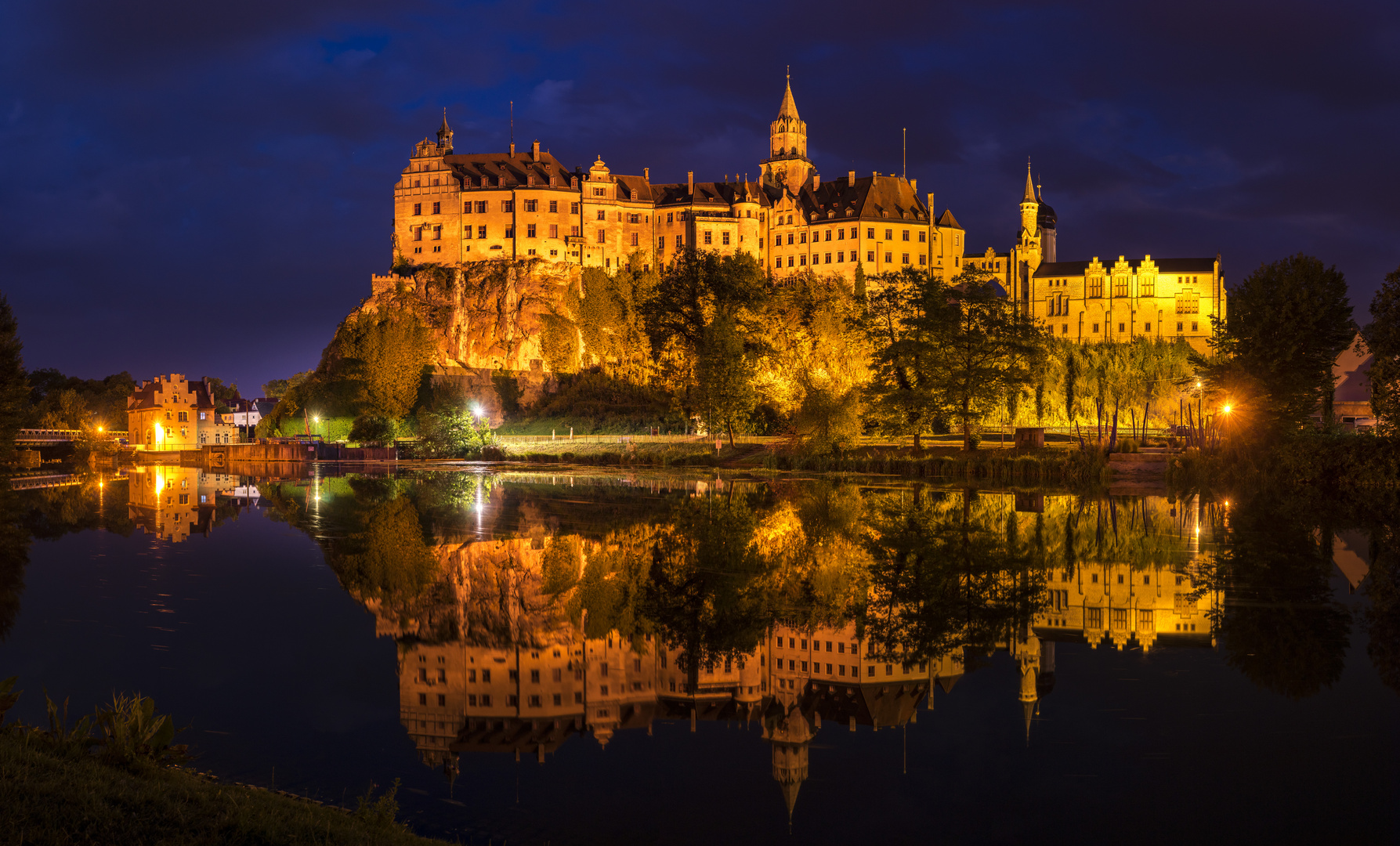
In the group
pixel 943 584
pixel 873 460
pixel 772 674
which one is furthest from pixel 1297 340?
pixel 772 674

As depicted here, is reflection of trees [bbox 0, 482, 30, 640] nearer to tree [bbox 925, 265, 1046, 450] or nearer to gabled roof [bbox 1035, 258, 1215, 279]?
tree [bbox 925, 265, 1046, 450]

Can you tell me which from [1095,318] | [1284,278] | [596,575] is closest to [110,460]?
[596,575]

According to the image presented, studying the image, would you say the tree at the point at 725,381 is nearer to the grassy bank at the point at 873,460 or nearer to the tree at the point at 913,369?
the grassy bank at the point at 873,460

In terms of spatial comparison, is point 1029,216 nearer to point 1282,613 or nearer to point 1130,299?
point 1130,299

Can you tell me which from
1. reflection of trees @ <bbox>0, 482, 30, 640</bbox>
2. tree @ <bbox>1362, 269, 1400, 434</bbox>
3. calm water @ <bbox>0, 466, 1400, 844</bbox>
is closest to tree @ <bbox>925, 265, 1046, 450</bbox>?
tree @ <bbox>1362, 269, 1400, 434</bbox>

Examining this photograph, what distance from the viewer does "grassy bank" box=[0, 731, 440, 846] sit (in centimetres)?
559

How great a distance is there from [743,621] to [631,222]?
104591mm

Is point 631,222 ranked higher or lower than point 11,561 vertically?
higher

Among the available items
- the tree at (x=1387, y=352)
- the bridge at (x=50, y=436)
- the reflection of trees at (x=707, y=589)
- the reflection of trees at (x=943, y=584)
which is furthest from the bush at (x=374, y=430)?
the tree at (x=1387, y=352)

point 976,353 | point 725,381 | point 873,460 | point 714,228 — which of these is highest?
point 714,228

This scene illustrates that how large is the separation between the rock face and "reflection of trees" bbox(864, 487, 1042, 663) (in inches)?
3161

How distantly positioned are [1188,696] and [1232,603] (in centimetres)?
538

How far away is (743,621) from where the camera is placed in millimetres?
12945

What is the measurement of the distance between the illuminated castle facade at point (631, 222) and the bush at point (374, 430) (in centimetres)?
2815
